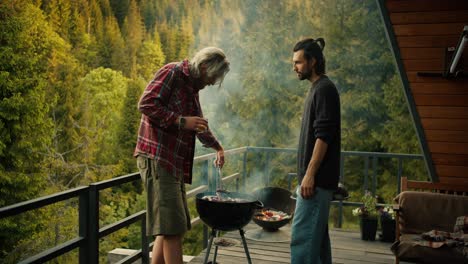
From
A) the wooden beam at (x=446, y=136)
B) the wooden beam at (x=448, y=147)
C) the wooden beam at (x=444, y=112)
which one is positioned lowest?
the wooden beam at (x=448, y=147)

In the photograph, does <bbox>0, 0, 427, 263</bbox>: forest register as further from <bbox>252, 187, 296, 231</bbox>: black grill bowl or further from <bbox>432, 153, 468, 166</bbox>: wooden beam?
<bbox>432, 153, 468, 166</bbox>: wooden beam

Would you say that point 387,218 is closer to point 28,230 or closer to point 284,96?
point 284,96

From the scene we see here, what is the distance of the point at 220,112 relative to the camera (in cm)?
1488

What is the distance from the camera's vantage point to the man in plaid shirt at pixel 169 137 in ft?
7.25

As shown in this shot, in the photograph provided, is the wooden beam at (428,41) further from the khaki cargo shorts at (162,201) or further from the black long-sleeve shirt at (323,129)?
the khaki cargo shorts at (162,201)

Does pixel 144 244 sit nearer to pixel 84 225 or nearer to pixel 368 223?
pixel 84 225

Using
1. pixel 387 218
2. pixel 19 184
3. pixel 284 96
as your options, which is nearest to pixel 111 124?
pixel 19 184

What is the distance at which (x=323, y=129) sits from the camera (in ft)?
6.86

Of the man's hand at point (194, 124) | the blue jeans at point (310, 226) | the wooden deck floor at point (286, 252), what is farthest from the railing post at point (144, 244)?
the blue jeans at point (310, 226)

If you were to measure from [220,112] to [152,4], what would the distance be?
24.0ft

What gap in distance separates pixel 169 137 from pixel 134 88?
16.6 meters

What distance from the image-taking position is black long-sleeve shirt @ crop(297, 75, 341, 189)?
2.09m

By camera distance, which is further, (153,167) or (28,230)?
(28,230)

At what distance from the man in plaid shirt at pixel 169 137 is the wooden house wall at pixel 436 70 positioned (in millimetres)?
1359
